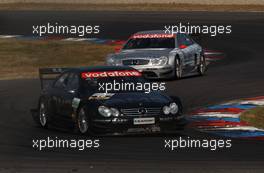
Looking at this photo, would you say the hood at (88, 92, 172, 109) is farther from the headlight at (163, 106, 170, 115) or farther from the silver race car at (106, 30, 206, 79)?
the silver race car at (106, 30, 206, 79)

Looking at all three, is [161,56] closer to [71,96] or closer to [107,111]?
[71,96]

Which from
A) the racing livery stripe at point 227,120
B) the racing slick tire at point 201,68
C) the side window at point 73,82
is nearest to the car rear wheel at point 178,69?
the racing slick tire at point 201,68

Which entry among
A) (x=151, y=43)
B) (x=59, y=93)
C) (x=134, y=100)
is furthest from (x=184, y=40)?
Answer: (x=134, y=100)

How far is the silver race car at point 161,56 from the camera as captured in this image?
26.7 metres

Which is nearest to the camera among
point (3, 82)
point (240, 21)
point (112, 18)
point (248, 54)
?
point (3, 82)

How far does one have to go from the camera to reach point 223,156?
15320 millimetres

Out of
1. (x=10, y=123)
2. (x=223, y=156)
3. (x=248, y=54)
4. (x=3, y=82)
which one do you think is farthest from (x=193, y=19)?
(x=223, y=156)

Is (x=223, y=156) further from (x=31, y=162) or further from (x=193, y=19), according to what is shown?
(x=193, y=19)

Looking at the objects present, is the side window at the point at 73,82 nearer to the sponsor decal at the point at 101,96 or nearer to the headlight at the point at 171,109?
the sponsor decal at the point at 101,96

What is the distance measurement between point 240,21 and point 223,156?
29.9m

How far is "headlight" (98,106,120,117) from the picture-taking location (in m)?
17.7

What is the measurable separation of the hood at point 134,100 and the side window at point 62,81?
157 centimetres

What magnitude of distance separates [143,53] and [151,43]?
2.61 ft

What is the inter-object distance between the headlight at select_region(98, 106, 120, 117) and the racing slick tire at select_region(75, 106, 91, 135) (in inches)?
10.6
